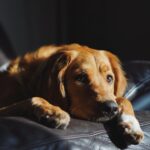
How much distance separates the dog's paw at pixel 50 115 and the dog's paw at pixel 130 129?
194 millimetres

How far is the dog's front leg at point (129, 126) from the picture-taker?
157 cm

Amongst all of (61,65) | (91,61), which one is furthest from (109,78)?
(61,65)

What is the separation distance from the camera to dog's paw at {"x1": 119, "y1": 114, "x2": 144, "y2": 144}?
157 centimetres

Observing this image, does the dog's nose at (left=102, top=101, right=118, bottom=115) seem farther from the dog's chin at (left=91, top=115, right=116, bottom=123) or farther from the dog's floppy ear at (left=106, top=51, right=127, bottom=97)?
the dog's floppy ear at (left=106, top=51, right=127, bottom=97)

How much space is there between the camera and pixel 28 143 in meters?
1.32

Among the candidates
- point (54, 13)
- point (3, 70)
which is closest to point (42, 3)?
point (54, 13)

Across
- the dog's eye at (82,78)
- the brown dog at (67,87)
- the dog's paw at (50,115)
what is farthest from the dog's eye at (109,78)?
the dog's paw at (50,115)

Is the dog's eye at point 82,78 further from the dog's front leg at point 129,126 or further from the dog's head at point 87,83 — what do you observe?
the dog's front leg at point 129,126

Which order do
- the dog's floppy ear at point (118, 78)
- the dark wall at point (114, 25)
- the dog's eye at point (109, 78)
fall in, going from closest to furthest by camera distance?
the dog's eye at point (109, 78) < the dog's floppy ear at point (118, 78) < the dark wall at point (114, 25)

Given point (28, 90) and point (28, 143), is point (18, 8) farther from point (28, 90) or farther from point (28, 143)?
point (28, 143)

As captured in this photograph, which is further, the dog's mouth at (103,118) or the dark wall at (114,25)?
the dark wall at (114,25)

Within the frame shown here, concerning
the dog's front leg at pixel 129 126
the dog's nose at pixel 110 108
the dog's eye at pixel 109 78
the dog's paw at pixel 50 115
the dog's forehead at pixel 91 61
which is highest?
the dog's paw at pixel 50 115

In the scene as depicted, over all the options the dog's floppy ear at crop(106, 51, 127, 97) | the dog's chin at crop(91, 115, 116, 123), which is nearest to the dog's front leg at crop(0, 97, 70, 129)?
the dog's chin at crop(91, 115, 116, 123)

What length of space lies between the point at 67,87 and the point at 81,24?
7.53 feet
